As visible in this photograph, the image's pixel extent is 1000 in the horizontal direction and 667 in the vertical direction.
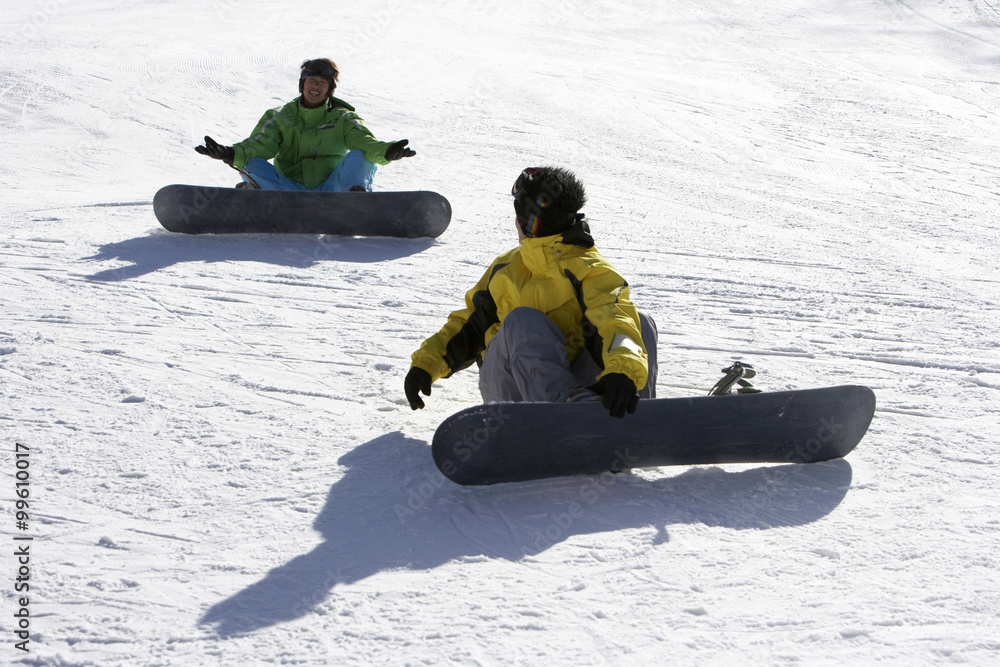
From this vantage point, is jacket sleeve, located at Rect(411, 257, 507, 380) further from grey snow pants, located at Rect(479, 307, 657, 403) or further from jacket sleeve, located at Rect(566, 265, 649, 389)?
jacket sleeve, located at Rect(566, 265, 649, 389)

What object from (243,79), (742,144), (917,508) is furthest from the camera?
(243,79)

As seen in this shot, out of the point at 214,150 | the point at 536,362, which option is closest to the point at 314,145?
the point at 214,150

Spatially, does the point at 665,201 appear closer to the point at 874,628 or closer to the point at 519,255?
the point at 519,255

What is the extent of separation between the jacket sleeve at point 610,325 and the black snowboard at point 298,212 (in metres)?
3.35

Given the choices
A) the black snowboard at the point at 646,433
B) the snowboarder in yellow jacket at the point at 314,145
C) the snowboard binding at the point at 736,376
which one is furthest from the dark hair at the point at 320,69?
the black snowboard at the point at 646,433

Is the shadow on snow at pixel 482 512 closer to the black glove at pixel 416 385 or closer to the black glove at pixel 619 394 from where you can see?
the black glove at pixel 416 385

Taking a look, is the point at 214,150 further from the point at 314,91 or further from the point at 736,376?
the point at 736,376

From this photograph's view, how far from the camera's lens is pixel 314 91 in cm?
630

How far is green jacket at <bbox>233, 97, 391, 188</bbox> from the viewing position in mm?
6359

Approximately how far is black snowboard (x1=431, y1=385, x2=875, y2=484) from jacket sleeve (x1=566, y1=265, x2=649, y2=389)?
0.58 ft

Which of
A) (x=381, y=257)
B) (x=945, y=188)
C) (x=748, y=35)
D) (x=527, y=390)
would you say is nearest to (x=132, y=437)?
(x=527, y=390)

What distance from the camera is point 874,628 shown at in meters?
2.24

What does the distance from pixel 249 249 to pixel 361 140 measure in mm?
1109

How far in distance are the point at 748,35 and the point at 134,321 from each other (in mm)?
13857
